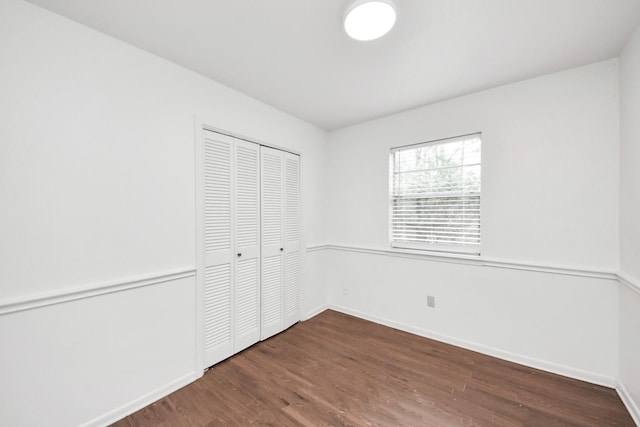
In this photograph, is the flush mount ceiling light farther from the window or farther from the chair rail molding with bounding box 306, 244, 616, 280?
the chair rail molding with bounding box 306, 244, 616, 280

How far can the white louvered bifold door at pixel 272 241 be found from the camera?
271 centimetres

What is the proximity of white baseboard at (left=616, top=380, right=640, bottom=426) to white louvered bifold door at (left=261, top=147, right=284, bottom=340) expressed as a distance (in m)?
2.81

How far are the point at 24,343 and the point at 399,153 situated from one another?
342 cm

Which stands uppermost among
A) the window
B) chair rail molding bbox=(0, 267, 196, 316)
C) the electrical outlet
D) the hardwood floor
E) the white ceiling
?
the white ceiling

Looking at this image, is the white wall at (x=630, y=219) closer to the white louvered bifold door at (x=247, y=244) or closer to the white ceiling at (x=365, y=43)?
the white ceiling at (x=365, y=43)

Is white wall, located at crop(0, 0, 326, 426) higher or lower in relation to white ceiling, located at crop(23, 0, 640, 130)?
lower

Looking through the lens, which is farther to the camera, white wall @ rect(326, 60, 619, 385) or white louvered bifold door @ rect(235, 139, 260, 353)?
white louvered bifold door @ rect(235, 139, 260, 353)

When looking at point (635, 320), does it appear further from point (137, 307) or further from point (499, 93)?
point (137, 307)

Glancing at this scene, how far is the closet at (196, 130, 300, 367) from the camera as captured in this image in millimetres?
2193

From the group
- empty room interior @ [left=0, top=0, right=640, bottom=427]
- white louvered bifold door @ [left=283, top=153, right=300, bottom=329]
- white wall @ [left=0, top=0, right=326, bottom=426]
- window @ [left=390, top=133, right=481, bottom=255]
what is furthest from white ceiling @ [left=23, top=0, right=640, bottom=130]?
white louvered bifold door @ [left=283, top=153, right=300, bottom=329]

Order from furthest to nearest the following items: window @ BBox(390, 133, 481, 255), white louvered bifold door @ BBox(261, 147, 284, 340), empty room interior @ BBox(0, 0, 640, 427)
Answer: white louvered bifold door @ BBox(261, 147, 284, 340) < window @ BBox(390, 133, 481, 255) < empty room interior @ BBox(0, 0, 640, 427)

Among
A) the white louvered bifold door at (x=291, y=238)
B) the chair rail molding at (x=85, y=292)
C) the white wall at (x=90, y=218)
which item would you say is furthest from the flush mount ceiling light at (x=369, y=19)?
the chair rail molding at (x=85, y=292)

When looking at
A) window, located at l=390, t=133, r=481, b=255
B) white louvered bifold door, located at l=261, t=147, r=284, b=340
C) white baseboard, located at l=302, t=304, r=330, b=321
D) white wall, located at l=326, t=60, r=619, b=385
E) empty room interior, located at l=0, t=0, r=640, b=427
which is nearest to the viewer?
empty room interior, located at l=0, t=0, r=640, b=427

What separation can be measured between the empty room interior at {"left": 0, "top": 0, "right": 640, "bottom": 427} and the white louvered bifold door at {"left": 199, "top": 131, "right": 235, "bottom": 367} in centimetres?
2
